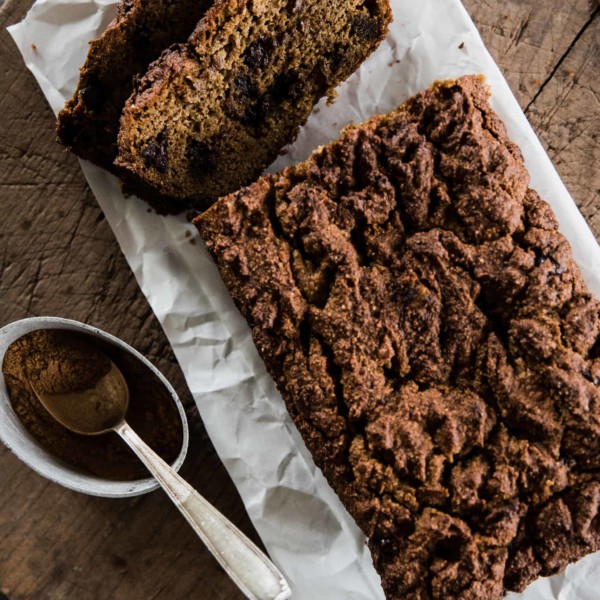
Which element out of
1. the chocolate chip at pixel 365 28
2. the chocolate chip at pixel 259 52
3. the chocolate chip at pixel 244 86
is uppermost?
the chocolate chip at pixel 365 28

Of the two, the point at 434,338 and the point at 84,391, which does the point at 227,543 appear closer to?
the point at 84,391

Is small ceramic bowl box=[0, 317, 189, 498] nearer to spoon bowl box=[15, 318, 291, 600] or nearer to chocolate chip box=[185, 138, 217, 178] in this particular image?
spoon bowl box=[15, 318, 291, 600]

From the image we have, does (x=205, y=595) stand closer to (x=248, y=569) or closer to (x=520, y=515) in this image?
(x=248, y=569)

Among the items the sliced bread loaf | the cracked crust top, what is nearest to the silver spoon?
the cracked crust top

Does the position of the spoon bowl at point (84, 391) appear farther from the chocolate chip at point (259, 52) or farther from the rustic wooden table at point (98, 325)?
the chocolate chip at point (259, 52)

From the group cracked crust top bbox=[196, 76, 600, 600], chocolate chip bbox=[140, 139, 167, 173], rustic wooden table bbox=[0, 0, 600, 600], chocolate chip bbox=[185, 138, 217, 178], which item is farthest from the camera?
rustic wooden table bbox=[0, 0, 600, 600]

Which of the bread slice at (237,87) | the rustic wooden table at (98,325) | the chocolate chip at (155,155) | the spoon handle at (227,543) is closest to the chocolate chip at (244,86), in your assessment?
the bread slice at (237,87)

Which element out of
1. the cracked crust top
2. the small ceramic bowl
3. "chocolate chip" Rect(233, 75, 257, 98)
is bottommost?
the small ceramic bowl

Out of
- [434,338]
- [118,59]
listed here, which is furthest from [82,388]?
[434,338]

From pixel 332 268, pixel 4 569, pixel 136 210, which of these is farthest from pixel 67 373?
pixel 332 268
